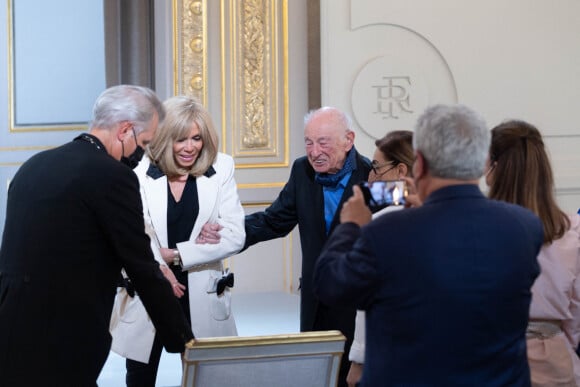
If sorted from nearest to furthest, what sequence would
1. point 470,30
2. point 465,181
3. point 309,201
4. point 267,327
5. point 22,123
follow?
point 465,181 → point 309,201 → point 267,327 → point 470,30 → point 22,123

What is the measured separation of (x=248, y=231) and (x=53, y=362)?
1.46 m

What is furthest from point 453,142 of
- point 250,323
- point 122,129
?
point 250,323

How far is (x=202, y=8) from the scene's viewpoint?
6.72 m

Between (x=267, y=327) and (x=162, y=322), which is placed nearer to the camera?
(x=162, y=322)

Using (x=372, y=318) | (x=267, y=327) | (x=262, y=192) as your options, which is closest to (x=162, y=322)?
(x=372, y=318)

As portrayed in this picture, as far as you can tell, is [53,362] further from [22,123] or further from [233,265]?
[22,123]

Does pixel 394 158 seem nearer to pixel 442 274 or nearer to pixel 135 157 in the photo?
pixel 135 157

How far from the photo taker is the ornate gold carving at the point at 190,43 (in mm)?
6711

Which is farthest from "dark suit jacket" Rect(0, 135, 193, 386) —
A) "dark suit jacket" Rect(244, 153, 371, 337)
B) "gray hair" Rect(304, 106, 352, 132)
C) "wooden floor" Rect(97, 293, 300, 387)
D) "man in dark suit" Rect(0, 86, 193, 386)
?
"wooden floor" Rect(97, 293, 300, 387)

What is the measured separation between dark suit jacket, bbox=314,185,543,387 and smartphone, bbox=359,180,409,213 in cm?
15

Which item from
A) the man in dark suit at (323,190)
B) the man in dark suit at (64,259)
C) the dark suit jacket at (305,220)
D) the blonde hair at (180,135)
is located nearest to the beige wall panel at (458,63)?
the dark suit jacket at (305,220)

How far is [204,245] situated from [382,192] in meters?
1.51

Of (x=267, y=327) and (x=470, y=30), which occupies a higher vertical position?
(x=470, y=30)

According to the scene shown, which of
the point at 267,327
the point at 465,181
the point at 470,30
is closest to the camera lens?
the point at 465,181
